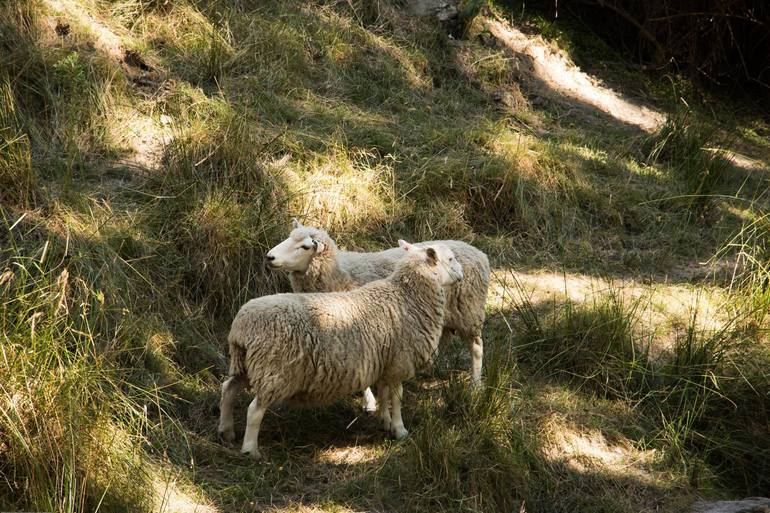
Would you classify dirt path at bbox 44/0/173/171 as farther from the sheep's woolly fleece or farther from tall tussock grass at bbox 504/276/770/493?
tall tussock grass at bbox 504/276/770/493

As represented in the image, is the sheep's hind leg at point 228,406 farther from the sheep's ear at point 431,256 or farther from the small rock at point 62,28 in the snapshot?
the small rock at point 62,28

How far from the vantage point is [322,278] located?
20.9 feet

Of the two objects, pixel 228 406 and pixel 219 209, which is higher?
pixel 219 209

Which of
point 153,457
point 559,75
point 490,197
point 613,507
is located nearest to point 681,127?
point 559,75

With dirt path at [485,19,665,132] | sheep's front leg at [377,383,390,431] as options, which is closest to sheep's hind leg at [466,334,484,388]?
sheep's front leg at [377,383,390,431]

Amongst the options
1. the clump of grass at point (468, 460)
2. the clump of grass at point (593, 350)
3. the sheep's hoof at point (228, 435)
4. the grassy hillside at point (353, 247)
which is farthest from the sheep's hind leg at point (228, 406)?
the clump of grass at point (593, 350)

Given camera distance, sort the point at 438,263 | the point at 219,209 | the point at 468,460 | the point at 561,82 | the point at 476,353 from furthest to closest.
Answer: the point at 561,82 < the point at 219,209 < the point at 476,353 < the point at 438,263 < the point at 468,460

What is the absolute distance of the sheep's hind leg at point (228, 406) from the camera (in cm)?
569

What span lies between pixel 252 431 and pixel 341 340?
744 millimetres

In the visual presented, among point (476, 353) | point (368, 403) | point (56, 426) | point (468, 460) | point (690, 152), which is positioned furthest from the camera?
point (690, 152)

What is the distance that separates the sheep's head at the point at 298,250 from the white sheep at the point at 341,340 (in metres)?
0.46

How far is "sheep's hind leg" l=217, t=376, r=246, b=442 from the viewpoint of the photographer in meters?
5.69

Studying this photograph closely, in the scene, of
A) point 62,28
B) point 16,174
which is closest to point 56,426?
point 16,174

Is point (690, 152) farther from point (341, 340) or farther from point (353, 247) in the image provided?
point (341, 340)
